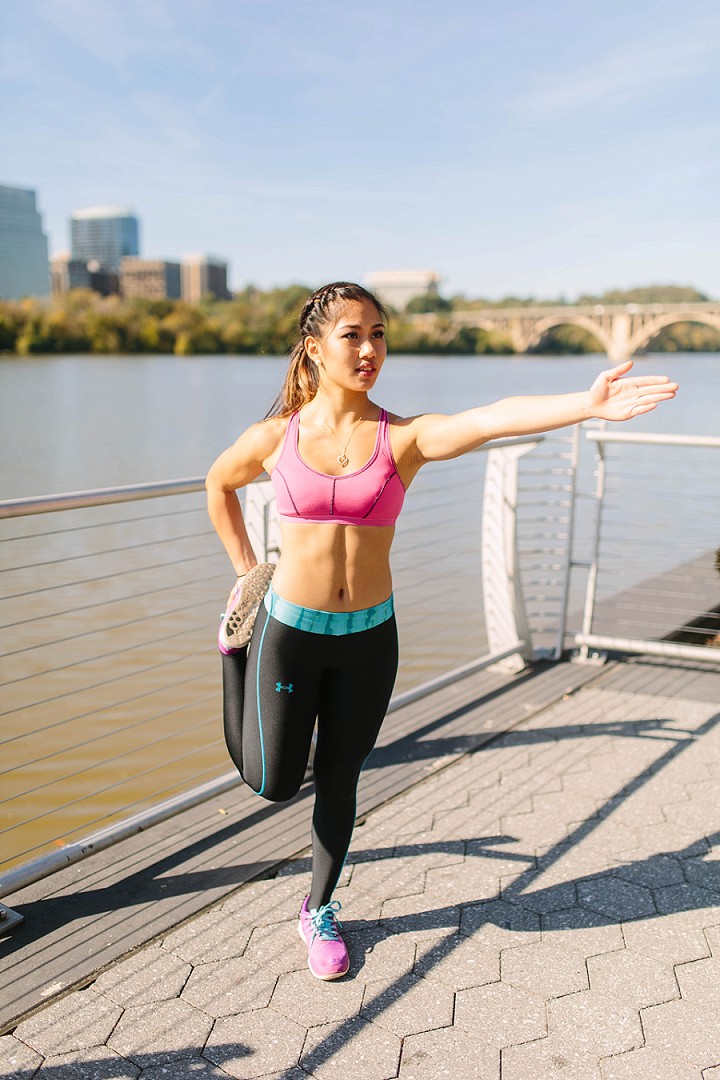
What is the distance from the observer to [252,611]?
231 centimetres

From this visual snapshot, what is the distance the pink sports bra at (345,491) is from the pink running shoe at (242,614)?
10.5 inches

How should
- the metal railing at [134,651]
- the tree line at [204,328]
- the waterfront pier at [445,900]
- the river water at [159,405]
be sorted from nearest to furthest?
the waterfront pier at [445,900]
the metal railing at [134,651]
the river water at [159,405]
the tree line at [204,328]

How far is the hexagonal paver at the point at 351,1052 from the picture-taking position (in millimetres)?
1987

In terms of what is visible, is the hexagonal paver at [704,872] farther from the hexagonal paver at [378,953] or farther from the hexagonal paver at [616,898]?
the hexagonal paver at [378,953]

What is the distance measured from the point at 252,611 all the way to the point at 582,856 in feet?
4.70

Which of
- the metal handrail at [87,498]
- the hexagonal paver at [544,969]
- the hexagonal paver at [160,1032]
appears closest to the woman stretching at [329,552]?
the hexagonal paver at [160,1032]

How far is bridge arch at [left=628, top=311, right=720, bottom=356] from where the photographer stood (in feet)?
146

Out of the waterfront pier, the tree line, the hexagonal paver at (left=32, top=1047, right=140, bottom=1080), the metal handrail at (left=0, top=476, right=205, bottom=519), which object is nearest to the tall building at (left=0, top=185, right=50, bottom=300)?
the tree line

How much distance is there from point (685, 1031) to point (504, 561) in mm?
2720

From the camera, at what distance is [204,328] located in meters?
47.7

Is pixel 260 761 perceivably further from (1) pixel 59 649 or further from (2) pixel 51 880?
(1) pixel 59 649

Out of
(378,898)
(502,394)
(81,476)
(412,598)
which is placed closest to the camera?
(378,898)

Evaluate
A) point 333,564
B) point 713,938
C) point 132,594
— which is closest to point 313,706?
point 333,564

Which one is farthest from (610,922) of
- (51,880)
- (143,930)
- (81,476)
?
(81,476)
